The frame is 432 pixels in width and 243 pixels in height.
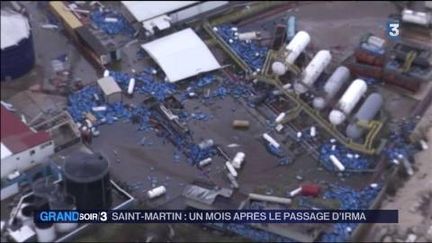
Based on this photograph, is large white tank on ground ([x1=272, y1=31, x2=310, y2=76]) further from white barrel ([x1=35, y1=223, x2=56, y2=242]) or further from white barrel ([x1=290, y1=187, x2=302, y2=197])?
white barrel ([x1=35, y1=223, x2=56, y2=242])

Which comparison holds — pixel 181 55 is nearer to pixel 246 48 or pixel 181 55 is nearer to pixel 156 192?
pixel 246 48

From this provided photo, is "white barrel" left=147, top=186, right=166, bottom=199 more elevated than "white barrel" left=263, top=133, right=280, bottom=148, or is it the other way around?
"white barrel" left=263, top=133, right=280, bottom=148

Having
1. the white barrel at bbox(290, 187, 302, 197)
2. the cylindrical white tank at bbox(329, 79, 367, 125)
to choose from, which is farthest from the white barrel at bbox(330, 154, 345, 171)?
the white barrel at bbox(290, 187, 302, 197)

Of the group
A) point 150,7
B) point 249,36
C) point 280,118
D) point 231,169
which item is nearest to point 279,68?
point 280,118

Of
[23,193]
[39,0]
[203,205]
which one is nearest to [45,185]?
[23,193]

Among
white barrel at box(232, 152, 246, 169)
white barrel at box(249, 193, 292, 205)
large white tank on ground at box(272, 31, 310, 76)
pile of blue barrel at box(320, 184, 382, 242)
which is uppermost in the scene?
large white tank on ground at box(272, 31, 310, 76)

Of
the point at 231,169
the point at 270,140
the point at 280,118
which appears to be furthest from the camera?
the point at 280,118

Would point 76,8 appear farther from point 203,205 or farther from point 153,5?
point 203,205
